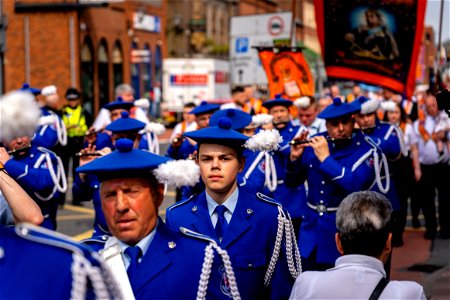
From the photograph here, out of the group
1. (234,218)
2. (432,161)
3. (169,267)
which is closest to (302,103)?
(432,161)

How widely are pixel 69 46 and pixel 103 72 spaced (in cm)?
639

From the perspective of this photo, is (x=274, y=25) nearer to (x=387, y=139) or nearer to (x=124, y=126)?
(x=387, y=139)

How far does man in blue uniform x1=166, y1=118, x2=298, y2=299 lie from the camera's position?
18.0 ft

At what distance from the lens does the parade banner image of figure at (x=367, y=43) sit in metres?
10.5

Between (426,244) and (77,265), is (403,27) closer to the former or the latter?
(426,244)

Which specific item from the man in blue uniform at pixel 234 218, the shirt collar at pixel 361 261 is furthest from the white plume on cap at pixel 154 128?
the shirt collar at pixel 361 261

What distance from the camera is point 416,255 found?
12.2 metres

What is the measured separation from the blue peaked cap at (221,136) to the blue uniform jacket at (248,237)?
32 centimetres

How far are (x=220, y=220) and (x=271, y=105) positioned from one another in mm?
5629

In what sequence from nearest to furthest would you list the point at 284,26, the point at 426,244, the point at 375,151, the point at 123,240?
1. the point at 123,240
2. the point at 375,151
3. the point at 426,244
4. the point at 284,26

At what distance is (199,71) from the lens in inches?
1999

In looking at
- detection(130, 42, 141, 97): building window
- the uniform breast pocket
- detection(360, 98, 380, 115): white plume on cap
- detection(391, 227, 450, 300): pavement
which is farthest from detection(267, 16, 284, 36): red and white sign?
the uniform breast pocket

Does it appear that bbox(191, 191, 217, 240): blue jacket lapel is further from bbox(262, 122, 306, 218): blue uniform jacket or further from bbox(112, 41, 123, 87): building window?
bbox(112, 41, 123, 87): building window

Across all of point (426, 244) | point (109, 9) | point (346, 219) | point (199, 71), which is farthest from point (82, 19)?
point (346, 219)
